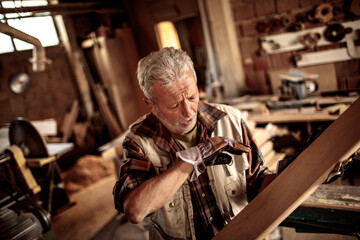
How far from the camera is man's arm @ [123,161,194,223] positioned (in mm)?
1245

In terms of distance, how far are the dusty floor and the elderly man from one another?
1674mm

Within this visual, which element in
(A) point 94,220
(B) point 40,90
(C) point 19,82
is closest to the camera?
(A) point 94,220

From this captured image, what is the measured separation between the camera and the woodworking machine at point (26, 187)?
2.80 meters

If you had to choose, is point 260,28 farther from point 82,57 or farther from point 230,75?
point 82,57

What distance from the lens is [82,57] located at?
745cm

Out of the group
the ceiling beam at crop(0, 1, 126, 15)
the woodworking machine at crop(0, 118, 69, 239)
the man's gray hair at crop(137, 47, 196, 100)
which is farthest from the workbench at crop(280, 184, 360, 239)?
the ceiling beam at crop(0, 1, 126, 15)

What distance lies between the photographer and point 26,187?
3.94 m

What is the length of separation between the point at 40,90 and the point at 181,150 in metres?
6.57

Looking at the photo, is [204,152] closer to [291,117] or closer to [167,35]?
[291,117]

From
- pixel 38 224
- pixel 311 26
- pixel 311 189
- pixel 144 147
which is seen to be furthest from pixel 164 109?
pixel 311 26

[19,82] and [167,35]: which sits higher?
[167,35]

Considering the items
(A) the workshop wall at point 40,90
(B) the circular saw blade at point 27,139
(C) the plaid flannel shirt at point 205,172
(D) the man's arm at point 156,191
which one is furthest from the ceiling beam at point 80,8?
(D) the man's arm at point 156,191

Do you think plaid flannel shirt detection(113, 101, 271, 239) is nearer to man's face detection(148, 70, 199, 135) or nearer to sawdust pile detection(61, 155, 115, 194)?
man's face detection(148, 70, 199, 135)

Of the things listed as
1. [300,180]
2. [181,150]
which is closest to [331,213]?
[300,180]
